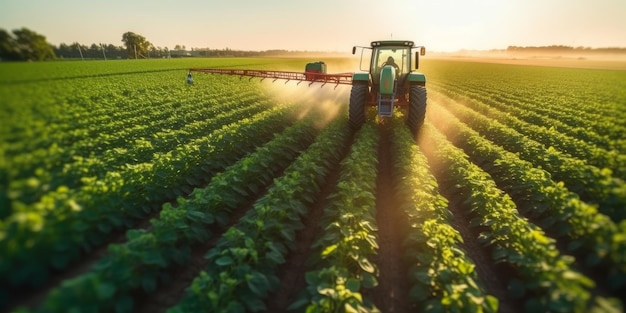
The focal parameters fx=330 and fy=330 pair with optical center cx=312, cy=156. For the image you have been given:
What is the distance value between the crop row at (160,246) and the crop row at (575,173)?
5593mm

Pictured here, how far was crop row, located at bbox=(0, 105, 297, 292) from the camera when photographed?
207 cm

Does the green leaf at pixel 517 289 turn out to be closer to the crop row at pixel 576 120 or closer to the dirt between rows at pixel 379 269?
the dirt between rows at pixel 379 269

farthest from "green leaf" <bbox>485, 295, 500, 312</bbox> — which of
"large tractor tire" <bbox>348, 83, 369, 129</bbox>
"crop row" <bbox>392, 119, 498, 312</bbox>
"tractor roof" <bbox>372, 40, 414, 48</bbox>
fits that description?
"tractor roof" <bbox>372, 40, 414, 48</bbox>

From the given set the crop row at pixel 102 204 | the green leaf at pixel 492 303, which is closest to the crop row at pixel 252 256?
the crop row at pixel 102 204

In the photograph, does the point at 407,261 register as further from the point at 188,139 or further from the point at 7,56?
the point at 188,139

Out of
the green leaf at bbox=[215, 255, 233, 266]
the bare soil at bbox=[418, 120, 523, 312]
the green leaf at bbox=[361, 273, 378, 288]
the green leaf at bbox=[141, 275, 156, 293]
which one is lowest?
the bare soil at bbox=[418, 120, 523, 312]

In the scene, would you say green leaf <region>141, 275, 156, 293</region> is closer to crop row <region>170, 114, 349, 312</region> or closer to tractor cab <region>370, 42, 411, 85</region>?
crop row <region>170, 114, 349, 312</region>

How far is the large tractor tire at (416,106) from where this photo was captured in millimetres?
10570

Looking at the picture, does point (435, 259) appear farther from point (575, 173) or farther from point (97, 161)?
point (97, 161)

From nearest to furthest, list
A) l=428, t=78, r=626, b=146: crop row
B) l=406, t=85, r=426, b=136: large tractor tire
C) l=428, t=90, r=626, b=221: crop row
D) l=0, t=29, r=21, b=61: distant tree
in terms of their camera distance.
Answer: l=0, t=29, r=21, b=61: distant tree → l=428, t=90, r=626, b=221: crop row → l=428, t=78, r=626, b=146: crop row → l=406, t=85, r=426, b=136: large tractor tire

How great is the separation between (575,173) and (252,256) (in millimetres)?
6062

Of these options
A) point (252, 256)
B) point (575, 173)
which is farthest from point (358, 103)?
point (252, 256)

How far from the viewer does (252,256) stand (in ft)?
12.7

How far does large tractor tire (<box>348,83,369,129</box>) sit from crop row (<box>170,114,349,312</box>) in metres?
5.01
